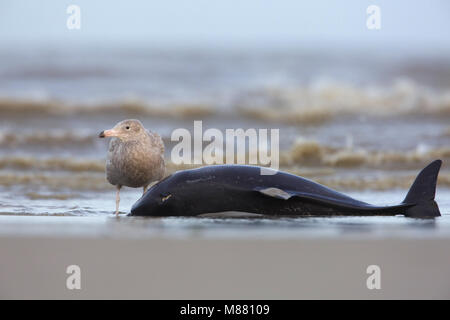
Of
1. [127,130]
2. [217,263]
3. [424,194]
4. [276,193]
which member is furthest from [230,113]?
[217,263]

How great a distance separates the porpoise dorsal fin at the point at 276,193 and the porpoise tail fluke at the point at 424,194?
104 centimetres

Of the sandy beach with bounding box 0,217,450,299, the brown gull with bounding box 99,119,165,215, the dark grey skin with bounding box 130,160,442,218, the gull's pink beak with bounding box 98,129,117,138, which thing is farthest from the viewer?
the brown gull with bounding box 99,119,165,215

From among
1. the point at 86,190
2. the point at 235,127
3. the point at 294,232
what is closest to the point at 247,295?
the point at 294,232

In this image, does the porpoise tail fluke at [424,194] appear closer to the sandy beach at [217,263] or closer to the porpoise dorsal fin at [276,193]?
the sandy beach at [217,263]

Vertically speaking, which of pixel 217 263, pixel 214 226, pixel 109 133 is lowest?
pixel 217 263

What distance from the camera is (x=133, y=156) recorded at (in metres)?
6.39

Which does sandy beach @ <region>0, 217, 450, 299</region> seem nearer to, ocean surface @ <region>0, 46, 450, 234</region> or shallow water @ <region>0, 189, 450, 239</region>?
shallow water @ <region>0, 189, 450, 239</region>

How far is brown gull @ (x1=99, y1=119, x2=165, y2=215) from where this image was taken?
6410mm

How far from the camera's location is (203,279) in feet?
15.2

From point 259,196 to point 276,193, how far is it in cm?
16

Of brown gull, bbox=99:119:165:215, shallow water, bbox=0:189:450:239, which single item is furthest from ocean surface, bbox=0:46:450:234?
brown gull, bbox=99:119:165:215

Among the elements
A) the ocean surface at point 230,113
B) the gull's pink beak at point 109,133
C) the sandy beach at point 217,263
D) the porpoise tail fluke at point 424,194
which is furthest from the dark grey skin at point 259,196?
the gull's pink beak at point 109,133

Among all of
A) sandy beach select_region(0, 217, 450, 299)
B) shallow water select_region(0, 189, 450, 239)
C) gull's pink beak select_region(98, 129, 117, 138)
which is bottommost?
sandy beach select_region(0, 217, 450, 299)

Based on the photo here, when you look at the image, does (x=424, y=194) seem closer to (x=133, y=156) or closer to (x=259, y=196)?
(x=259, y=196)
